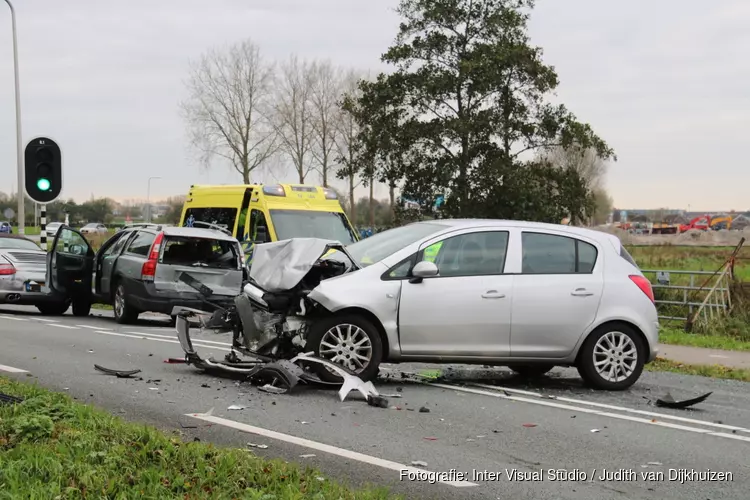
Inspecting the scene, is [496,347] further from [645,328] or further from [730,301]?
[730,301]

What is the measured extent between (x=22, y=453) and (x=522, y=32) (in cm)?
3264

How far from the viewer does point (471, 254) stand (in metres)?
8.37

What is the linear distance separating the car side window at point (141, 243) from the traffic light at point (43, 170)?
5.10 ft

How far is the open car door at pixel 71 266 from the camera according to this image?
1523cm

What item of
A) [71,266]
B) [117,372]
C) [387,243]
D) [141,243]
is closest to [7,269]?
[71,266]

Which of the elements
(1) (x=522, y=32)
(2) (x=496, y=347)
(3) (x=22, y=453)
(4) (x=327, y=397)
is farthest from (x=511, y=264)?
(1) (x=522, y=32)

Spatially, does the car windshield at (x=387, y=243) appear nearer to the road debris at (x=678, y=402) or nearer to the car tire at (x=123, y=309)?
the road debris at (x=678, y=402)

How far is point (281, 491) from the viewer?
4.50m

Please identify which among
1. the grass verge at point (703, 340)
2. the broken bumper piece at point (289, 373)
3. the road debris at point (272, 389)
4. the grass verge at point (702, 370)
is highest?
the broken bumper piece at point (289, 373)

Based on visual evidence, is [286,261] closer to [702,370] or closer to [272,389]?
[272,389]

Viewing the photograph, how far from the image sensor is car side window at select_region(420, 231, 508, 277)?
8.25 m

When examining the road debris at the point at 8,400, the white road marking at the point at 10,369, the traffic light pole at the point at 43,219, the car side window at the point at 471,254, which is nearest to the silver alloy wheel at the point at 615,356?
the car side window at the point at 471,254

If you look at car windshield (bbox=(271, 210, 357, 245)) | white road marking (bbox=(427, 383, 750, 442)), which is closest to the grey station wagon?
car windshield (bbox=(271, 210, 357, 245))

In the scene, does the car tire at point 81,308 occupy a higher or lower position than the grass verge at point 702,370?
higher
